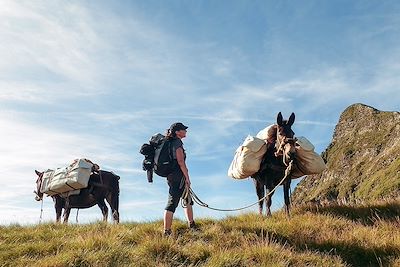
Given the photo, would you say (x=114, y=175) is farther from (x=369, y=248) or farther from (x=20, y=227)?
(x=369, y=248)

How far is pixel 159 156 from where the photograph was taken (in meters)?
10.9

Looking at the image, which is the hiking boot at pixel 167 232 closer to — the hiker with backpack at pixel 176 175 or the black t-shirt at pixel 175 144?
the hiker with backpack at pixel 176 175

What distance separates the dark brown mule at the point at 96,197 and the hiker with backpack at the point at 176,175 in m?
7.91

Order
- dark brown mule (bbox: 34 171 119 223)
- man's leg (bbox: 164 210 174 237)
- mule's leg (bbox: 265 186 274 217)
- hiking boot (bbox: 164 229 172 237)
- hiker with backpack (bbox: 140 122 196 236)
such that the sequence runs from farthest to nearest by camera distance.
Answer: dark brown mule (bbox: 34 171 119 223), mule's leg (bbox: 265 186 274 217), hiker with backpack (bbox: 140 122 196 236), man's leg (bbox: 164 210 174 237), hiking boot (bbox: 164 229 172 237)

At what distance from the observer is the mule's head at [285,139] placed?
38.6 ft

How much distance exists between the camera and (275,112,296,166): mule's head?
38.6 ft

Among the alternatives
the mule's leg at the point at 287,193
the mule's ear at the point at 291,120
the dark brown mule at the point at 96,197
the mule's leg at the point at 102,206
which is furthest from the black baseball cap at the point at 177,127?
the mule's leg at the point at 102,206

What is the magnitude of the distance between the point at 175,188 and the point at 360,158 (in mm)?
133006

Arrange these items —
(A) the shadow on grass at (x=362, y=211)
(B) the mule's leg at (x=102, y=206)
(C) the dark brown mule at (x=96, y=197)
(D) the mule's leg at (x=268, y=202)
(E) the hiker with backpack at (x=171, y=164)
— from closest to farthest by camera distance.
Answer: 1. (E) the hiker with backpack at (x=171, y=164)
2. (A) the shadow on grass at (x=362, y=211)
3. (D) the mule's leg at (x=268, y=202)
4. (C) the dark brown mule at (x=96, y=197)
5. (B) the mule's leg at (x=102, y=206)

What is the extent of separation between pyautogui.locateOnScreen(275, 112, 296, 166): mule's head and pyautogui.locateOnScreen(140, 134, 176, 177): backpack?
2.98 m

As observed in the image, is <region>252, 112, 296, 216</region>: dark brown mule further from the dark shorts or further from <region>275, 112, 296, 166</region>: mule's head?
the dark shorts

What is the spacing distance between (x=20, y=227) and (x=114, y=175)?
6417 millimetres

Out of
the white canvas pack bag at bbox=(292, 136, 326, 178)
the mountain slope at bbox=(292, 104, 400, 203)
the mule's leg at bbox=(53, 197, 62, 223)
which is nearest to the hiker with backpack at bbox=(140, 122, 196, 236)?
the white canvas pack bag at bbox=(292, 136, 326, 178)

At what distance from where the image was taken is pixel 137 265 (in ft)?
27.3
